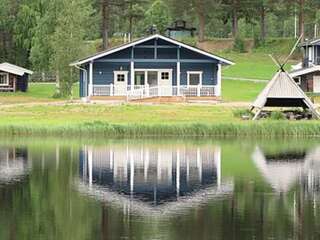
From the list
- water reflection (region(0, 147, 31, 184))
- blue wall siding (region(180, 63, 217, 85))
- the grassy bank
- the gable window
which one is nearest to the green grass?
blue wall siding (region(180, 63, 217, 85))

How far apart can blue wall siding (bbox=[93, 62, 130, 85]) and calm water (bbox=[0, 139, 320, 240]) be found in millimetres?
22696

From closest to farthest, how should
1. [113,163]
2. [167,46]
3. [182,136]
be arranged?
[113,163], [182,136], [167,46]

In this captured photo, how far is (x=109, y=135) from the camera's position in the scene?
50.3m

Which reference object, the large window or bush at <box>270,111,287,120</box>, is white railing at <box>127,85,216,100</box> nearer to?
the large window

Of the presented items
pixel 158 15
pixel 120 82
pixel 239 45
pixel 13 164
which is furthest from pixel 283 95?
pixel 158 15

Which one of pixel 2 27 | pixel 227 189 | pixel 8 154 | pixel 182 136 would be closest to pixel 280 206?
pixel 227 189

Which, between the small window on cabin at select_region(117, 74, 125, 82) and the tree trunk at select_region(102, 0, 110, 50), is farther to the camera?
the tree trunk at select_region(102, 0, 110, 50)

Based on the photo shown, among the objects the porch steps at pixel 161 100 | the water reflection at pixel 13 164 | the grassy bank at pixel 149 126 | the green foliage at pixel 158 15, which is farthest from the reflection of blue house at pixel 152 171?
the green foliage at pixel 158 15

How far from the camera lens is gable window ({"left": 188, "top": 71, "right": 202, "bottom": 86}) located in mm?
71188

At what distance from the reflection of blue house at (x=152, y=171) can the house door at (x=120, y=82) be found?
25.7m

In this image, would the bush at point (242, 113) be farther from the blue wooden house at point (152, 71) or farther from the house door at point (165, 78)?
the house door at point (165, 78)

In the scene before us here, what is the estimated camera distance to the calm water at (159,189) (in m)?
23.8

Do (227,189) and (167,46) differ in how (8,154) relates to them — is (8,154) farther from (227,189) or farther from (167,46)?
(167,46)

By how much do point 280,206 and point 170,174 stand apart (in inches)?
336
